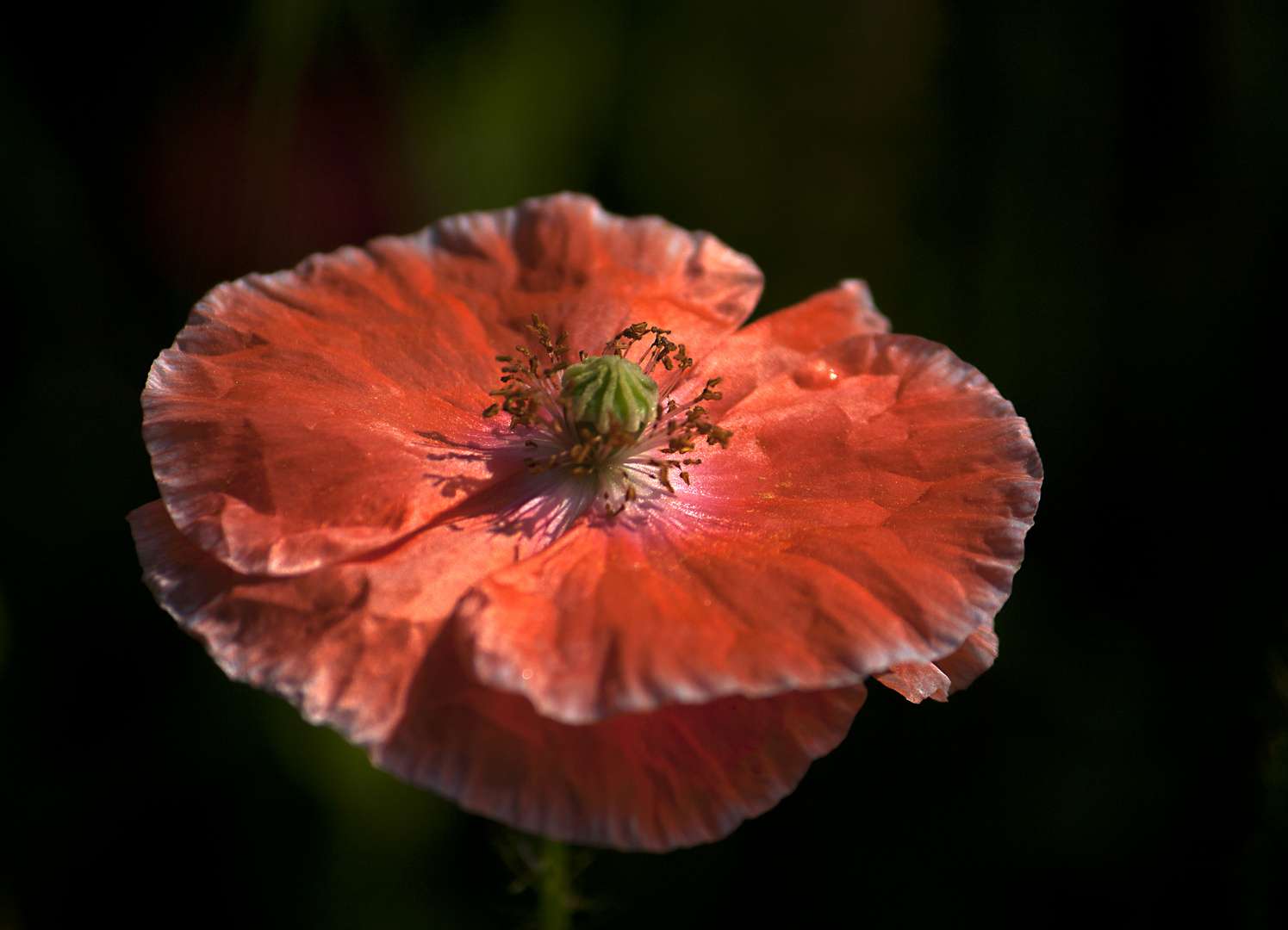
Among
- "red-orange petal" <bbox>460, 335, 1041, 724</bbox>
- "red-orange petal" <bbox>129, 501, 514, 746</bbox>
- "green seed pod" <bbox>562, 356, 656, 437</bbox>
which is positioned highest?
"green seed pod" <bbox>562, 356, 656, 437</bbox>

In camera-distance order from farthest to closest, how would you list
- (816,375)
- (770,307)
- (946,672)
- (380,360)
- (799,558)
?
(770,307), (816,375), (380,360), (946,672), (799,558)

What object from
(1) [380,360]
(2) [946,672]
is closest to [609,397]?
(1) [380,360]

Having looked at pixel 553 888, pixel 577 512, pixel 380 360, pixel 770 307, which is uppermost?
pixel 380 360

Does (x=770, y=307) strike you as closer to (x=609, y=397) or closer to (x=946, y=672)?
(x=609, y=397)

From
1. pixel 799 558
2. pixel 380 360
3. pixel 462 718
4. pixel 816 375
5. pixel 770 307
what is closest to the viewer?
pixel 462 718

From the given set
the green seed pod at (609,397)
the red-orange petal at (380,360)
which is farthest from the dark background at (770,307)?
the green seed pod at (609,397)

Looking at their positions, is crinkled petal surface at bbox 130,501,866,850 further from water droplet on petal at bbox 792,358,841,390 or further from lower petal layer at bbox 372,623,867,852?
water droplet on petal at bbox 792,358,841,390

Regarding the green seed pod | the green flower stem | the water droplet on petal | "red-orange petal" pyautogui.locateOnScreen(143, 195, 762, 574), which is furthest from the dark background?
the green seed pod

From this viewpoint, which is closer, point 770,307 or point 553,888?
point 553,888
